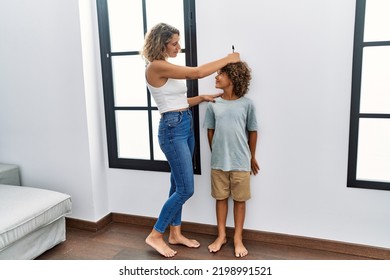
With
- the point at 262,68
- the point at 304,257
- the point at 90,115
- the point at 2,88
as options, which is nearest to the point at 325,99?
the point at 262,68

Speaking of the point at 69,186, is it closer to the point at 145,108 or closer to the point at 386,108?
the point at 145,108

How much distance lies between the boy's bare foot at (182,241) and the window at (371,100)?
1.08 meters

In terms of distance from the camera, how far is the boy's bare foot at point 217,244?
7.68 feet

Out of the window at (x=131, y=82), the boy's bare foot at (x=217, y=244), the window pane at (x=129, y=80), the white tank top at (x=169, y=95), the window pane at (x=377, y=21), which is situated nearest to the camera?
the window pane at (x=377, y=21)

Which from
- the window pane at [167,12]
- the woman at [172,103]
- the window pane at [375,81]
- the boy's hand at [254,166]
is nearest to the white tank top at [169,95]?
the woman at [172,103]

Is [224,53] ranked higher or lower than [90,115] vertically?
higher

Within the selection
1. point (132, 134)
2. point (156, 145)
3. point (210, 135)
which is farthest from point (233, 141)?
point (132, 134)

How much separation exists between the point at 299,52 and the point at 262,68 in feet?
0.79

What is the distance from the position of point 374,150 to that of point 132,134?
66.2 inches

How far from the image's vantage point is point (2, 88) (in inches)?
113

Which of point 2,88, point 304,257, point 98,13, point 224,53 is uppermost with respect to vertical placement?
point 98,13

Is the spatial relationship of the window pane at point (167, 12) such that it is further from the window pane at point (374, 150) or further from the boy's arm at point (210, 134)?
the window pane at point (374, 150)

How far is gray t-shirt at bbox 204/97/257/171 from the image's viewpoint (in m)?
2.26

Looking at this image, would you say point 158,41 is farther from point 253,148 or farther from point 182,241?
point 182,241
